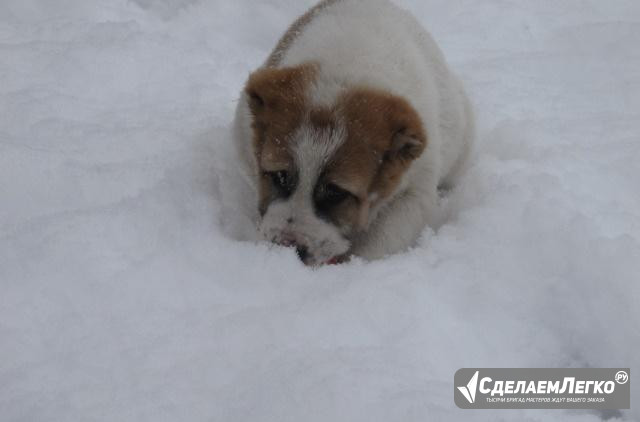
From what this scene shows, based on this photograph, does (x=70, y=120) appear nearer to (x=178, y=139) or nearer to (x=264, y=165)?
(x=178, y=139)

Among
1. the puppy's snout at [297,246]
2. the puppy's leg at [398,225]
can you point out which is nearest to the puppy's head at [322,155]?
the puppy's snout at [297,246]

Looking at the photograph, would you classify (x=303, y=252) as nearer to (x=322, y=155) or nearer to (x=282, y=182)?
(x=282, y=182)

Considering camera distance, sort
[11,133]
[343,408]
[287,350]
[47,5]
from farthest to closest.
→ [47,5] → [11,133] → [287,350] → [343,408]

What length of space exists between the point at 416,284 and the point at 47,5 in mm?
5746

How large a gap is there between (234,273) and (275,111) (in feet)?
3.48


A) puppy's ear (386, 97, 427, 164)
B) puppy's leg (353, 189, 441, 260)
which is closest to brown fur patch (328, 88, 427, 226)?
puppy's ear (386, 97, 427, 164)

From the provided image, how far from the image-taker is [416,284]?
369 cm

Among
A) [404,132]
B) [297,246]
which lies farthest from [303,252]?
[404,132]

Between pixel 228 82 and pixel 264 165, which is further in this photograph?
pixel 228 82

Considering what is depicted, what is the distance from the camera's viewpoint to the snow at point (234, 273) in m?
2.87

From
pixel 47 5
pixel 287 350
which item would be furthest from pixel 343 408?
pixel 47 5

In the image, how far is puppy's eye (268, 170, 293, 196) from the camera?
163 inches

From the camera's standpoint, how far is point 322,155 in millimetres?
4008

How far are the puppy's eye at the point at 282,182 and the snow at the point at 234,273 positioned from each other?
0.42 m
